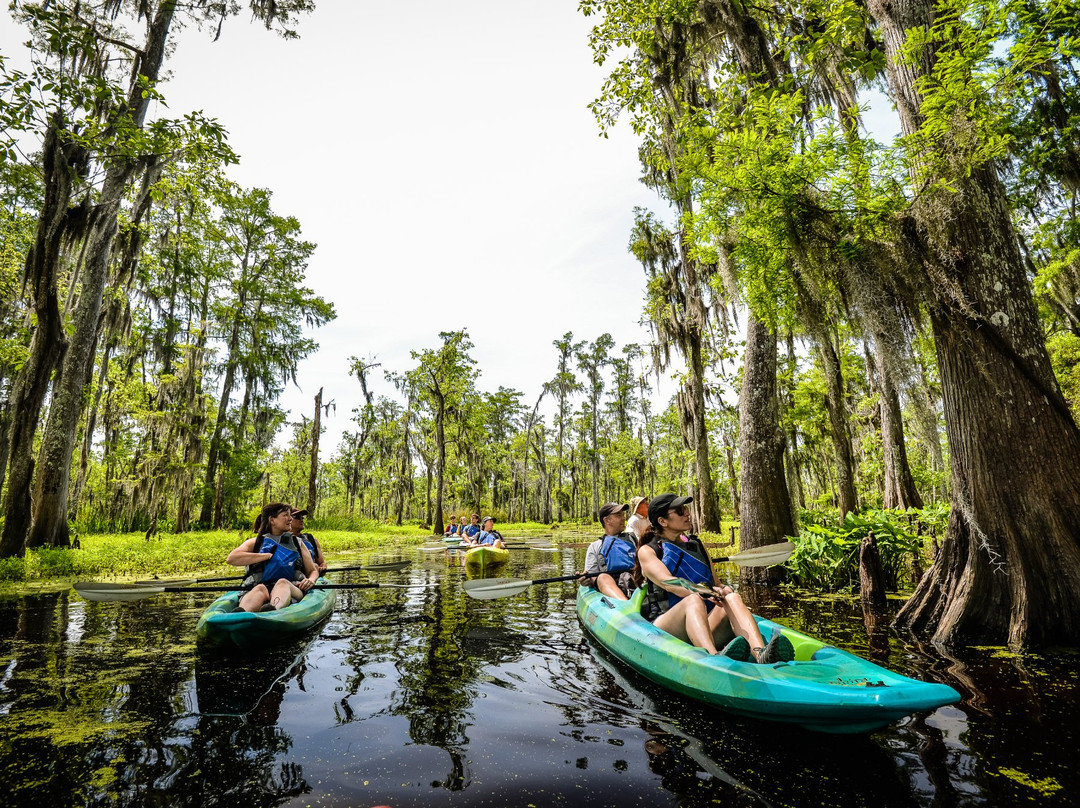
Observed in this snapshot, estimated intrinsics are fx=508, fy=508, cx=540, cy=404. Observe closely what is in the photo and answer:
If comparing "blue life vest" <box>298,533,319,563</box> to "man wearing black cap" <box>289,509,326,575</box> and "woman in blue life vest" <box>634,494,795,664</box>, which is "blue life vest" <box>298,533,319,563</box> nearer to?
"man wearing black cap" <box>289,509,326,575</box>

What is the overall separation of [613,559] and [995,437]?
4198mm

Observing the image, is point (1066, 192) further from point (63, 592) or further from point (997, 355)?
point (63, 592)

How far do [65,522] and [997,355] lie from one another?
16.1 meters

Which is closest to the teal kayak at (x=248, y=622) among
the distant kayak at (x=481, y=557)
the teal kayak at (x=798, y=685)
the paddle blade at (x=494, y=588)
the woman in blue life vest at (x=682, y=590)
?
the paddle blade at (x=494, y=588)

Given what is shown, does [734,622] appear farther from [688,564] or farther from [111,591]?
[111,591]

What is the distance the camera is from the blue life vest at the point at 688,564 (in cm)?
458

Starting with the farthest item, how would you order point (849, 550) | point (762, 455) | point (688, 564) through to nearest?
point (762, 455) → point (849, 550) → point (688, 564)

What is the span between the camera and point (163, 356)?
22203 millimetres

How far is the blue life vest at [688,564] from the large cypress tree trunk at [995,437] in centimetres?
250

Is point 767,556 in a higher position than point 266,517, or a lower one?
lower

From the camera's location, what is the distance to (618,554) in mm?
6680

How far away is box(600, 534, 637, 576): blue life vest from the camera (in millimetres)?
6609

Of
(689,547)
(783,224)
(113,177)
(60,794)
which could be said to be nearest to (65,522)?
(113,177)

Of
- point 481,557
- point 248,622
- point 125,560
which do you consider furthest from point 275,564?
point 125,560
